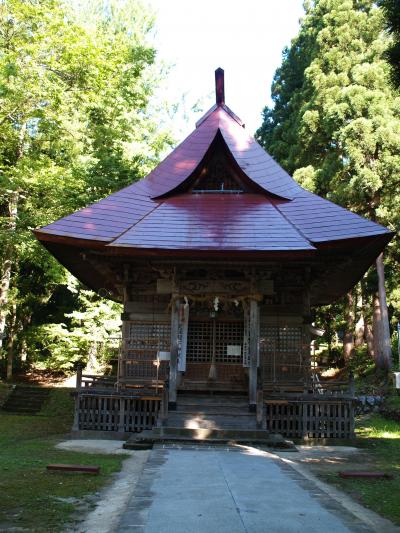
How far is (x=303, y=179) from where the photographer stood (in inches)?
902

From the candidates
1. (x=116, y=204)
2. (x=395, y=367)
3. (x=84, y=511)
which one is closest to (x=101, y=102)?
(x=116, y=204)

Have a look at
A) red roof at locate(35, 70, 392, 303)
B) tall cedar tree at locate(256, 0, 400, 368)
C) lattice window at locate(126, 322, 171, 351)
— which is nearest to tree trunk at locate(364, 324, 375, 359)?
tall cedar tree at locate(256, 0, 400, 368)

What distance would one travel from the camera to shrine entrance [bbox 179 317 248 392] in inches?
503

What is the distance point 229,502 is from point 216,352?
7.99 m

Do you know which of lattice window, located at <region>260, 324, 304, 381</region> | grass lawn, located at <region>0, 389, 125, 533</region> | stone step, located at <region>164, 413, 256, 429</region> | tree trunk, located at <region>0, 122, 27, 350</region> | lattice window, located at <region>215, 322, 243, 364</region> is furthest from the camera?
tree trunk, located at <region>0, 122, 27, 350</region>

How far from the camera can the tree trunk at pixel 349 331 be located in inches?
1056

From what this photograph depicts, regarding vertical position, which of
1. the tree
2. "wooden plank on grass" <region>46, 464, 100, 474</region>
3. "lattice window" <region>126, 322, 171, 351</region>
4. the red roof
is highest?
the tree

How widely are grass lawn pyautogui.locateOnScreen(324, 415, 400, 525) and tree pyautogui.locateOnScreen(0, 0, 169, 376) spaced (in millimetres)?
12047

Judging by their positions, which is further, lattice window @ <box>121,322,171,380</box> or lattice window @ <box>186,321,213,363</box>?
lattice window @ <box>186,321,213,363</box>

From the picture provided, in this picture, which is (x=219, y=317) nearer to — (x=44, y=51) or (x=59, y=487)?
(x=59, y=487)

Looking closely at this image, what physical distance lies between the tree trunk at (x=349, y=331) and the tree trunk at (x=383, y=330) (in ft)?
17.9

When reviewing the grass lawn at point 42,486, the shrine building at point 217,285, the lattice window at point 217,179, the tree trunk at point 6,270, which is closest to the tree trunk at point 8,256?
the tree trunk at point 6,270

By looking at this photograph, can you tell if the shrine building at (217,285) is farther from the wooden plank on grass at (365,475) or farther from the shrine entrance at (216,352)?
the wooden plank on grass at (365,475)

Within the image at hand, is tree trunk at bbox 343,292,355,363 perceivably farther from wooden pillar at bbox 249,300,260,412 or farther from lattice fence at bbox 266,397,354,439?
wooden pillar at bbox 249,300,260,412
